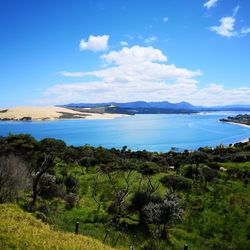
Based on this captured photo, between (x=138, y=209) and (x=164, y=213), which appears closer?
(x=164, y=213)

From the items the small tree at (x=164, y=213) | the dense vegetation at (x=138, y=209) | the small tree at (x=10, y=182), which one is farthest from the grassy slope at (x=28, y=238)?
the small tree at (x=164, y=213)

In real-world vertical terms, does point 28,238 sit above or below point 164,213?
above

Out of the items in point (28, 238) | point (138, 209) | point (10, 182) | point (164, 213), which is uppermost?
point (28, 238)

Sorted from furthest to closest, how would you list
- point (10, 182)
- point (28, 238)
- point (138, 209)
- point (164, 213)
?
point (138, 209)
point (10, 182)
point (164, 213)
point (28, 238)

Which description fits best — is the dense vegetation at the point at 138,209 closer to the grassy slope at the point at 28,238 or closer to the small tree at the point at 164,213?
the small tree at the point at 164,213

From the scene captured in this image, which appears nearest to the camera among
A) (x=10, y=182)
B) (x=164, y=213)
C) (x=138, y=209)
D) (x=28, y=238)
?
(x=28, y=238)

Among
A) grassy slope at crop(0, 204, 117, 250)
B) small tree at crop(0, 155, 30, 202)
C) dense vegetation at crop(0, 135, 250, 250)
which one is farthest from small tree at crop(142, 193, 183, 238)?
grassy slope at crop(0, 204, 117, 250)

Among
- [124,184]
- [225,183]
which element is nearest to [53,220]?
[124,184]

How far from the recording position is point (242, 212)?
113ft

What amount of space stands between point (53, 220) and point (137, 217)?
29.1 feet

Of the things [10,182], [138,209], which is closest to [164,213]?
[138,209]

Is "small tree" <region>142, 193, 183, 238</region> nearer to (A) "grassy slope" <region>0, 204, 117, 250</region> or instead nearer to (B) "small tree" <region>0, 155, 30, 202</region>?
(B) "small tree" <region>0, 155, 30, 202</region>

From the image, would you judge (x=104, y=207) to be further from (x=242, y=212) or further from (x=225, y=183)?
(x=225, y=183)

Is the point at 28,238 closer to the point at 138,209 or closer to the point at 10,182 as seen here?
the point at 10,182
